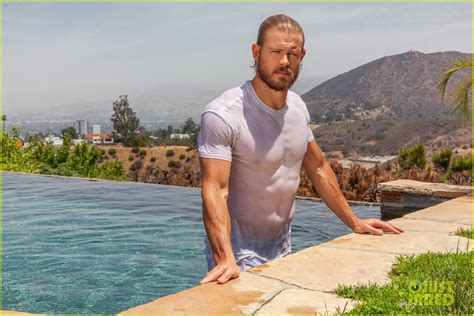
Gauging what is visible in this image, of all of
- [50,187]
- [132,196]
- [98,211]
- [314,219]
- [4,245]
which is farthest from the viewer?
[50,187]

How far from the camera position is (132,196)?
1206cm

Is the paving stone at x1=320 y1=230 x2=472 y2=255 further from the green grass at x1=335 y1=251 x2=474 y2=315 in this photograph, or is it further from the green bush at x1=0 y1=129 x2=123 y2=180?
the green bush at x1=0 y1=129 x2=123 y2=180

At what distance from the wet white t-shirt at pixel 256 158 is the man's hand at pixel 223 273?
1.45 feet

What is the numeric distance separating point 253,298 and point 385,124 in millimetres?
75293

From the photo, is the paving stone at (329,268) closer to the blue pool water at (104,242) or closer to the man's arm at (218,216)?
the man's arm at (218,216)

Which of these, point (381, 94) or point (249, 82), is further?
point (381, 94)

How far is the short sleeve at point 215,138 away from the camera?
10.5ft

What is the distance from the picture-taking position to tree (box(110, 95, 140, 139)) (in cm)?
8144

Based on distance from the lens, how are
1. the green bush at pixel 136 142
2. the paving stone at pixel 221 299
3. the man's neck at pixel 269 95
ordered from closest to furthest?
the paving stone at pixel 221 299 < the man's neck at pixel 269 95 < the green bush at pixel 136 142

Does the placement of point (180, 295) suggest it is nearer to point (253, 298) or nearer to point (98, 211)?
point (253, 298)

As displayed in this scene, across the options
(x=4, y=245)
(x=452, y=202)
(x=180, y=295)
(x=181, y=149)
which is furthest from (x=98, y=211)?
(x=181, y=149)

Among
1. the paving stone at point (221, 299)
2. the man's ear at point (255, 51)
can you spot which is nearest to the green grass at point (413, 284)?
the paving stone at point (221, 299)

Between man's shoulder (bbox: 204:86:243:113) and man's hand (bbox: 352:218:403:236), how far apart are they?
1.53 meters

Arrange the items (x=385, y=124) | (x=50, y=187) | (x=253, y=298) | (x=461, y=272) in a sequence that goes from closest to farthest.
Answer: (x=253, y=298), (x=461, y=272), (x=50, y=187), (x=385, y=124)
